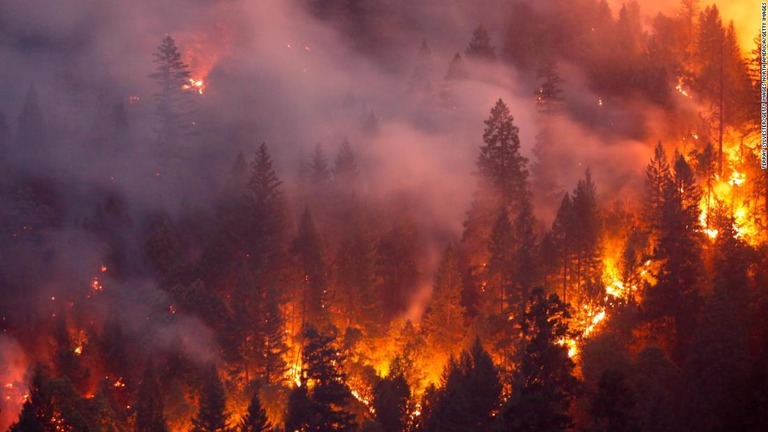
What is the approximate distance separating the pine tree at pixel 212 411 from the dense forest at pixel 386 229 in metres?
0.22

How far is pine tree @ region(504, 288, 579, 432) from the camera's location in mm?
37906

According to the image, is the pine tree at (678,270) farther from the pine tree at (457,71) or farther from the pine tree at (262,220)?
the pine tree at (457,71)

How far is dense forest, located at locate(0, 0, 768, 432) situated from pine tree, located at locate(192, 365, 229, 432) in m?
0.22

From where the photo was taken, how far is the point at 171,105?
3895 inches

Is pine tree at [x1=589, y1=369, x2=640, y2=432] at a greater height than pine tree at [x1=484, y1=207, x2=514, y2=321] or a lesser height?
lesser

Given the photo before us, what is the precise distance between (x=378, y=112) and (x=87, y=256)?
3966 centimetres

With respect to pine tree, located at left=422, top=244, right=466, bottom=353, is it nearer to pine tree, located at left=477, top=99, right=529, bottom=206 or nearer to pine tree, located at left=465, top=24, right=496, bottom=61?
pine tree, located at left=477, top=99, right=529, bottom=206

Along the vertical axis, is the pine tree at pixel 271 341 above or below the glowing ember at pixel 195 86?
below

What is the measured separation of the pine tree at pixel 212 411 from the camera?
54594 mm

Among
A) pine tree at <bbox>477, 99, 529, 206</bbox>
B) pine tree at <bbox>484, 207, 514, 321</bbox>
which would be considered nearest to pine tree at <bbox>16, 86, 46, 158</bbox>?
pine tree at <bbox>477, 99, 529, 206</bbox>

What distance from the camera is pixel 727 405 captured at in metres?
44.2

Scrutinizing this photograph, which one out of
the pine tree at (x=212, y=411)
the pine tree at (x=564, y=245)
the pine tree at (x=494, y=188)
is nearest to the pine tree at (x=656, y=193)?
the pine tree at (x=564, y=245)

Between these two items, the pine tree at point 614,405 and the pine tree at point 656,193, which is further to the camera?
the pine tree at point 656,193

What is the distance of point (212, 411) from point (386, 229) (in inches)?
1036
